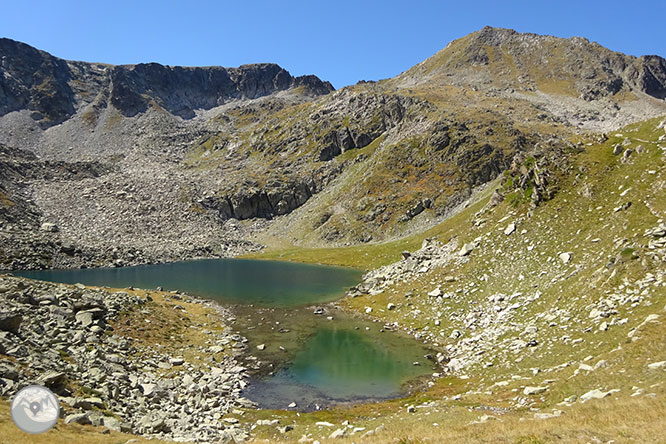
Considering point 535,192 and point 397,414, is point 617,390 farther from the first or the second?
point 535,192

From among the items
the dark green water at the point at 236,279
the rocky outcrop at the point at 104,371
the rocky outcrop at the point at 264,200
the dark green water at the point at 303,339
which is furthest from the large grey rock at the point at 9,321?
the rocky outcrop at the point at 264,200

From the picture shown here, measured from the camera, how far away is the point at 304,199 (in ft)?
615

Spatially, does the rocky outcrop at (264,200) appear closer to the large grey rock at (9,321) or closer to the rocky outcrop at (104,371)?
the rocky outcrop at (104,371)

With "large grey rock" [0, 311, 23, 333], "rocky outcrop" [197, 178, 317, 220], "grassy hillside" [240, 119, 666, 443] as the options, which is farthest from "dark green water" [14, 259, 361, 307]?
"rocky outcrop" [197, 178, 317, 220]

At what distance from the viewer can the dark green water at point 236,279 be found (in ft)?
242

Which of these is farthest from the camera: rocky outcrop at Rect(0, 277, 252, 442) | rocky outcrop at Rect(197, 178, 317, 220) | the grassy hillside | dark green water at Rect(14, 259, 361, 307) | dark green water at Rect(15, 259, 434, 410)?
rocky outcrop at Rect(197, 178, 317, 220)

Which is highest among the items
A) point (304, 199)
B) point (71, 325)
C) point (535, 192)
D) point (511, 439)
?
point (304, 199)

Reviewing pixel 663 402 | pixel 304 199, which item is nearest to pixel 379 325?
pixel 663 402

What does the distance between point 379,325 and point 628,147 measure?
3970 centimetres

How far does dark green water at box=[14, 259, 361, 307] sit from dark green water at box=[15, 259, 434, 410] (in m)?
0.19

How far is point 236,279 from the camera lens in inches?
3696

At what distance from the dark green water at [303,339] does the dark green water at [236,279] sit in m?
0.19

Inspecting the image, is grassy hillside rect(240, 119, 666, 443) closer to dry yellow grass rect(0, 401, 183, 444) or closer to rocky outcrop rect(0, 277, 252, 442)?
rocky outcrop rect(0, 277, 252, 442)

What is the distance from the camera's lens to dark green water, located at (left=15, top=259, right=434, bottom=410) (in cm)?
3375
